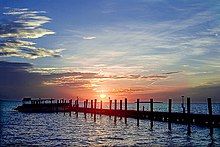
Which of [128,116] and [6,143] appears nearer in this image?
[6,143]

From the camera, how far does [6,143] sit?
28.0 metres

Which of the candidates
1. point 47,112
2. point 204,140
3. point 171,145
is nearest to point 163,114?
point 204,140

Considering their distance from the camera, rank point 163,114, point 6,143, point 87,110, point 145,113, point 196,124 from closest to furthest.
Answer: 1. point 6,143
2. point 196,124
3. point 163,114
4. point 145,113
5. point 87,110

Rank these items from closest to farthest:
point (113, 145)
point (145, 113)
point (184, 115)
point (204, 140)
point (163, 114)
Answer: point (113, 145) → point (204, 140) → point (184, 115) → point (163, 114) → point (145, 113)

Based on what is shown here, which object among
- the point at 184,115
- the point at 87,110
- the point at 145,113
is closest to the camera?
the point at 184,115

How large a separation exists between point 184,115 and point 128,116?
1594 cm

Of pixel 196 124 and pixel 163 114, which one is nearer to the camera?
pixel 196 124

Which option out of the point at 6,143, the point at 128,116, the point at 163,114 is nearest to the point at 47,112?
the point at 128,116

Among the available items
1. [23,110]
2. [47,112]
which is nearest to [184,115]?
[47,112]

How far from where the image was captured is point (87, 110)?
7856 cm

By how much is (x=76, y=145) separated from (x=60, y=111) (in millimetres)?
66947

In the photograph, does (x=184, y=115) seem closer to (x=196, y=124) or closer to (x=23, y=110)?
(x=196, y=124)

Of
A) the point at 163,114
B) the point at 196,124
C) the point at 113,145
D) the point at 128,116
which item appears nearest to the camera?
the point at 113,145

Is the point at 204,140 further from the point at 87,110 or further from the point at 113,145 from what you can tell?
the point at 87,110
